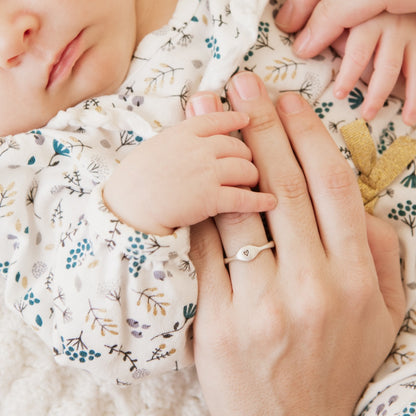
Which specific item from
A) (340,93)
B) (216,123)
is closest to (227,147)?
(216,123)

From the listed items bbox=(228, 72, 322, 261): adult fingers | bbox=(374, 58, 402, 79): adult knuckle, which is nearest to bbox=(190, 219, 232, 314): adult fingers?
bbox=(228, 72, 322, 261): adult fingers

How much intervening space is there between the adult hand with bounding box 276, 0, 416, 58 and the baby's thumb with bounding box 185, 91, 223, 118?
22cm

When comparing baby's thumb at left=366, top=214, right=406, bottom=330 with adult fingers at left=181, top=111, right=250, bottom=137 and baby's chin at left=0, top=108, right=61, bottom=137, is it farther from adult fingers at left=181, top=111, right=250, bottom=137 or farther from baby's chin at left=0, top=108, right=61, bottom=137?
baby's chin at left=0, top=108, right=61, bottom=137

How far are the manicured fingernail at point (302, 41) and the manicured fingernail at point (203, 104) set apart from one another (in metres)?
0.22

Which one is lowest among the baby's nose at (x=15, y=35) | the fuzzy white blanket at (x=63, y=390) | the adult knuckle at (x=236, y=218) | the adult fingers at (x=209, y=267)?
the fuzzy white blanket at (x=63, y=390)

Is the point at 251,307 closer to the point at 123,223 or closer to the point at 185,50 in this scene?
the point at 123,223

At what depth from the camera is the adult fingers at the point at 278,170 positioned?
1.04 metres

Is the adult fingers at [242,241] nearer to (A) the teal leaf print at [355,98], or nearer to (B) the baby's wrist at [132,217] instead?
(B) the baby's wrist at [132,217]

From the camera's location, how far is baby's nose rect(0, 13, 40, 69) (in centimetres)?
93

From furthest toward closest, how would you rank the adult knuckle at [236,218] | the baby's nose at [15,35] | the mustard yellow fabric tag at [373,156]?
1. the mustard yellow fabric tag at [373,156]
2. the adult knuckle at [236,218]
3. the baby's nose at [15,35]

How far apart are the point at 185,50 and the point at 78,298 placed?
1.69 feet

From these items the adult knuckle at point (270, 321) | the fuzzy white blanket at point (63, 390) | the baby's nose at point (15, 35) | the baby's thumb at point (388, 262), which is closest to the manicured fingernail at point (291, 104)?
the baby's thumb at point (388, 262)

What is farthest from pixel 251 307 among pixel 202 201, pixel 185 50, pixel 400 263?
pixel 185 50

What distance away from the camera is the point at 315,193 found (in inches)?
41.8
